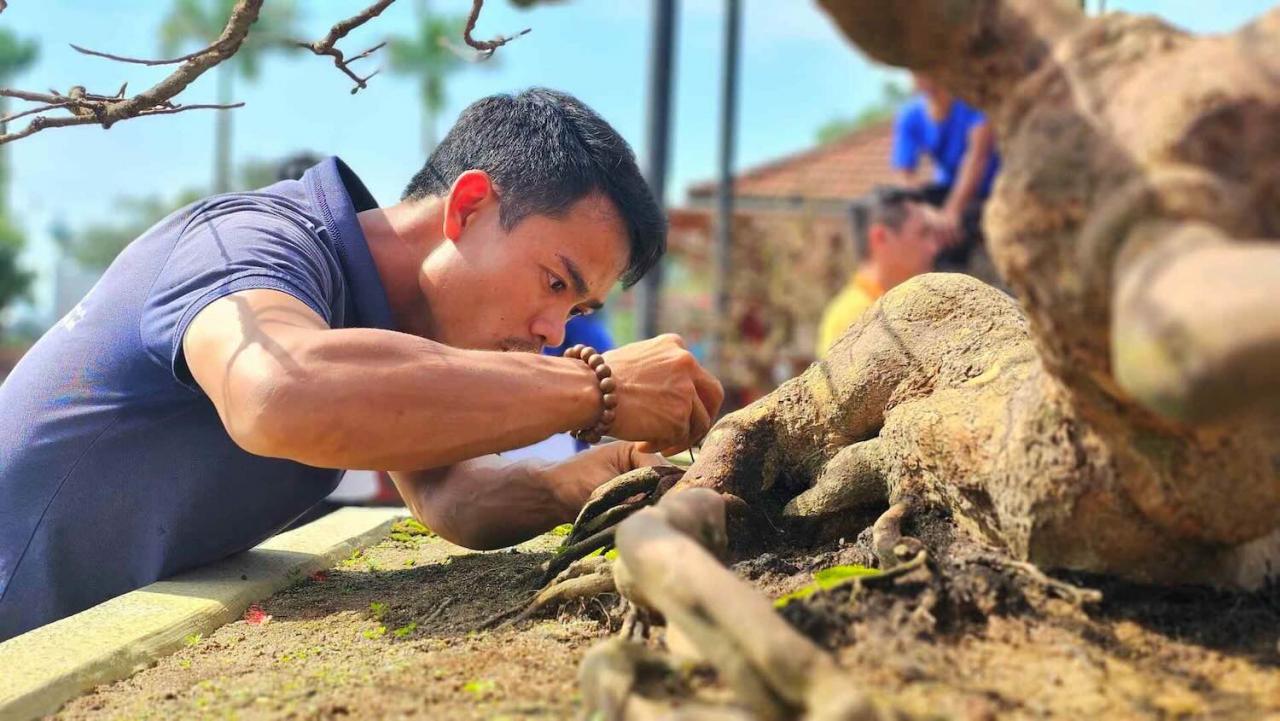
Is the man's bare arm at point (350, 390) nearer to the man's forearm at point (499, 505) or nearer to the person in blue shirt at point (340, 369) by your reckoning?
the person in blue shirt at point (340, 369)

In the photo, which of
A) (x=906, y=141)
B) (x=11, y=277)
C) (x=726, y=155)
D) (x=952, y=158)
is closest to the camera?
(x=952, y=158)

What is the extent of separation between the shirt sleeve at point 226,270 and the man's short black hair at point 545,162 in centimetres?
57

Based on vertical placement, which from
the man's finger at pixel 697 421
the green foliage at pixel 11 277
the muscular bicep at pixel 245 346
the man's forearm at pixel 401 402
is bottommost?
the green foliage at pixel 11 277

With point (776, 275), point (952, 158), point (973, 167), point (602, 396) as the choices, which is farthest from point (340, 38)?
point (776, 275)

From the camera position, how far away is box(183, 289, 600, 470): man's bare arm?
2.20 metres

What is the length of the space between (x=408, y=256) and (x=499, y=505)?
77 cm

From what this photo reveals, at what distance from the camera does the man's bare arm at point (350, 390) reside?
86.6 inches

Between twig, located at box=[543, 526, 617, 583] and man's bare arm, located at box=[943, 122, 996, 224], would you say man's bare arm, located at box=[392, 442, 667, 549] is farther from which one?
man's bare arm, located at box=[943, 122, 996, 224]

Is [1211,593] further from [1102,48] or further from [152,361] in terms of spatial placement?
[152,361]

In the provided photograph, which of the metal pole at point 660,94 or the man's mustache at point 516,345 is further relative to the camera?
the metal pole at point 660,94

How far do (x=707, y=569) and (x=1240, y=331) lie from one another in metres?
0.62

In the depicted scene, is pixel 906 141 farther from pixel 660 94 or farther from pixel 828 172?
pixel 828 172

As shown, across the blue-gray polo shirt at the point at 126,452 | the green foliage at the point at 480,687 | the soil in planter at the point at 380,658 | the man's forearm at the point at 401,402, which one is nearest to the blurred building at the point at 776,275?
the blue-gray polo shirt at the point at 126,452

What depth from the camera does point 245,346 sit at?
89.1 inches
